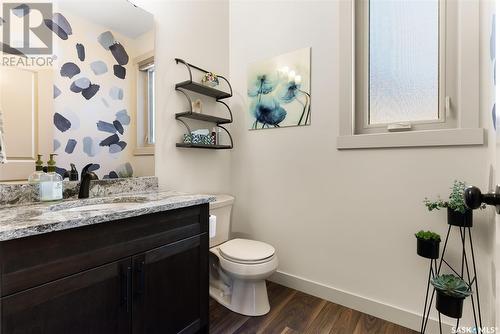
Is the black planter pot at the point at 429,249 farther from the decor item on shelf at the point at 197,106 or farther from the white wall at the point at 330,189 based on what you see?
the decor item on shelf at the point at 197,106

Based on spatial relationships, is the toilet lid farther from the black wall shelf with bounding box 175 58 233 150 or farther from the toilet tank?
the black wall shelf with bounding box 175 58 233 150

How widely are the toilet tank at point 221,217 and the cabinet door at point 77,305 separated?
95cm

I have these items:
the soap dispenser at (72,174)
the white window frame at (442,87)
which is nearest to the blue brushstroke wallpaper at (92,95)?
the soap dispenser at (72,174)

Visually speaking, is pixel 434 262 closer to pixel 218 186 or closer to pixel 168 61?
pixel 218 186

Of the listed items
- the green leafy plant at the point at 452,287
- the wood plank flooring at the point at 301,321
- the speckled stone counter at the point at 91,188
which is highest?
the speckled stone counter at the point at 91,188

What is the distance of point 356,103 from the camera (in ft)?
6.10

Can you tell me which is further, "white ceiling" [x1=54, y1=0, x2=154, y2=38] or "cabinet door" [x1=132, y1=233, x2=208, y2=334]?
"white ceiling" [x1=54, y1=0, x2=154, y2=38]

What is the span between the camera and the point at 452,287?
1231 millimetres

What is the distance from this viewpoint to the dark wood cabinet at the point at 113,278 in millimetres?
829

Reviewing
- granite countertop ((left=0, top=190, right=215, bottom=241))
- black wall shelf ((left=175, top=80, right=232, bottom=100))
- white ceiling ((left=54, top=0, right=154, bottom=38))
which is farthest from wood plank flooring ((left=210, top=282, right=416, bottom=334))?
white ceiling ((left=54, top=0, right=154, bottom=38))

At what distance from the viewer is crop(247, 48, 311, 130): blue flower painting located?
6.61 ft

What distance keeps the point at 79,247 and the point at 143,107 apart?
113cm

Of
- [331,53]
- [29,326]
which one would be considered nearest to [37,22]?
[29,326]

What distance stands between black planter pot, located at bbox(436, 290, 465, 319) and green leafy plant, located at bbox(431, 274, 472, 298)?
0.07 ft
